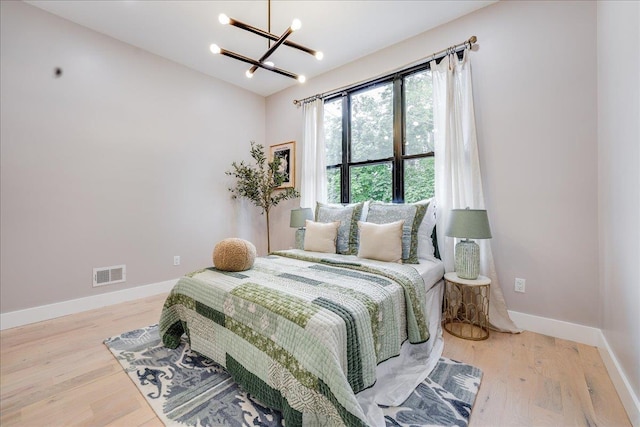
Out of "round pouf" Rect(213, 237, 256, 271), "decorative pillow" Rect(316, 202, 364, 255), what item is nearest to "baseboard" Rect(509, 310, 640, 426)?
"decorative pillow" Rect(316, 202, 364, 255)

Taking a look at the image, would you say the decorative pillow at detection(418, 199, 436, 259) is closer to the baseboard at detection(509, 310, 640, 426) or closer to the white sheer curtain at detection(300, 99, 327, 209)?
the baseboard at detection(509, 310, 640, 426)

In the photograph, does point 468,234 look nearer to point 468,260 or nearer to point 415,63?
point 468,260

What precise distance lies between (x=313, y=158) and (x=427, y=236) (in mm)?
1875

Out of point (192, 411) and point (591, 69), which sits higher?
point (591, 69)

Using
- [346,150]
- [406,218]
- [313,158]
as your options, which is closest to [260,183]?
[313,158]

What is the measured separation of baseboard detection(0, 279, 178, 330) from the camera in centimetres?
237

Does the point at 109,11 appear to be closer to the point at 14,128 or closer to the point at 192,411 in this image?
the point at 14,128

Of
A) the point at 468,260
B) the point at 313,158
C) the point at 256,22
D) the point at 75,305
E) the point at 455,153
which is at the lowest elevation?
the point at 75,305

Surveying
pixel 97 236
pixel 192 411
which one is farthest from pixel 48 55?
pixel 192 411

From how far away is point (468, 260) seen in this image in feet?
7.25

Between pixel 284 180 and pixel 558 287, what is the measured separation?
3.36m

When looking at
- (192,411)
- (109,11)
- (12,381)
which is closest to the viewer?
(192,411)

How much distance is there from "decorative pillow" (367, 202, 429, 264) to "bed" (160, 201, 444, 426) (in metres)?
0.18

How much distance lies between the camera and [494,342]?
212 cm
